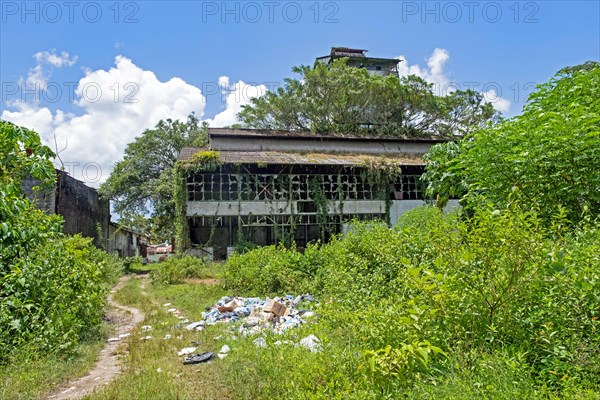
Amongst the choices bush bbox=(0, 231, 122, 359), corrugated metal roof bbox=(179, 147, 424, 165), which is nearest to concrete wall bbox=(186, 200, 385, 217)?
corrugated metal roof bbox=(179, 147, 424, 165)

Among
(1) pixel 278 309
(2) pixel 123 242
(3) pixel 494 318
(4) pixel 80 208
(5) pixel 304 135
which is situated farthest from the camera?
(2) pixel 123 242

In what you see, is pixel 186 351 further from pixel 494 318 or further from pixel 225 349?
pixel 494 318

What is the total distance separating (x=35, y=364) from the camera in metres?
5.21

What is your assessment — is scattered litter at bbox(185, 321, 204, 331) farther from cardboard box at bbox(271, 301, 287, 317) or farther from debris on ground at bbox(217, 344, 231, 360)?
debris on ground at bbox(217, 344, 231, 360)

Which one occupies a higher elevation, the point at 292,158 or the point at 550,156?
the point at 292,158

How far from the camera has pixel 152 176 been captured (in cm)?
2722

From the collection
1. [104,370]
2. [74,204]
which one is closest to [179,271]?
[74,204]

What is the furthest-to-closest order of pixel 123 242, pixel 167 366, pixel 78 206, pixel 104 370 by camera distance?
pixel 123 242
pixel 78 206
pixel 104 370
pixel 167 366

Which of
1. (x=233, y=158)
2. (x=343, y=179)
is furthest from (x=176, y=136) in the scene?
(x=343, y=179)

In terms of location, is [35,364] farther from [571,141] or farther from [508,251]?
[571,141]

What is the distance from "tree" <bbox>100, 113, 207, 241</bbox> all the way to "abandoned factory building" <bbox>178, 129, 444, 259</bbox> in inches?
216

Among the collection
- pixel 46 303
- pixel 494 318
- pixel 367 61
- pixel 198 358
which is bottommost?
pixel 198 358

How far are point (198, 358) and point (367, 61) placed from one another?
4749 centimetres

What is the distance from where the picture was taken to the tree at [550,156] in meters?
6.14
